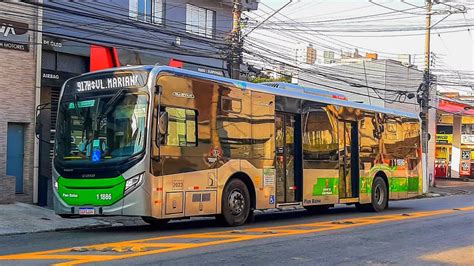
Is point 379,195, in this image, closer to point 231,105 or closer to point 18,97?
point 231,105

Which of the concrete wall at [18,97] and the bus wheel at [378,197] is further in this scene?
the bus wheel at [378,197]

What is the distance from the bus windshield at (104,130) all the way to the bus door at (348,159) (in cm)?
714

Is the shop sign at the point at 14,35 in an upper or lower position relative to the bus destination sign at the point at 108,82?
upper

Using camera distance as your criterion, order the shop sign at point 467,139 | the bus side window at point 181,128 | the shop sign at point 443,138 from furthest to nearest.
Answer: the shop sign at point 443,138 → the shop sign at point 467,139 → the bus side window at point 181,128

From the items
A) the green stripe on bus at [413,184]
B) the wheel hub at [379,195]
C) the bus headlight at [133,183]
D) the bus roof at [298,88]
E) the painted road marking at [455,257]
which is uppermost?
the bus roof at [298,88]

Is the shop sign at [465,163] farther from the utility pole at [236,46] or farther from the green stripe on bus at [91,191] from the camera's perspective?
the green stripe on bus at [91,191]

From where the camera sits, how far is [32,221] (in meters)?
14.1

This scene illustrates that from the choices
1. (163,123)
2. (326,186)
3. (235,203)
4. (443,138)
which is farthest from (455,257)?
(443,138)

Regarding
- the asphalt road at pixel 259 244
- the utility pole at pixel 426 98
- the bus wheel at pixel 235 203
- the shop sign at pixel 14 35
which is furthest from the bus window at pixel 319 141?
the utility pole at pixel 426 98

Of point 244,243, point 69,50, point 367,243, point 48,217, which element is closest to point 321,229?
point 367,243

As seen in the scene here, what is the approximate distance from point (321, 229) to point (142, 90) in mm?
4693

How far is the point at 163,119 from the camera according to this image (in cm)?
1099

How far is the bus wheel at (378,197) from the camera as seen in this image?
59.4 ft

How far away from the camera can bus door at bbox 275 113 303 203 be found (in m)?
14.3
